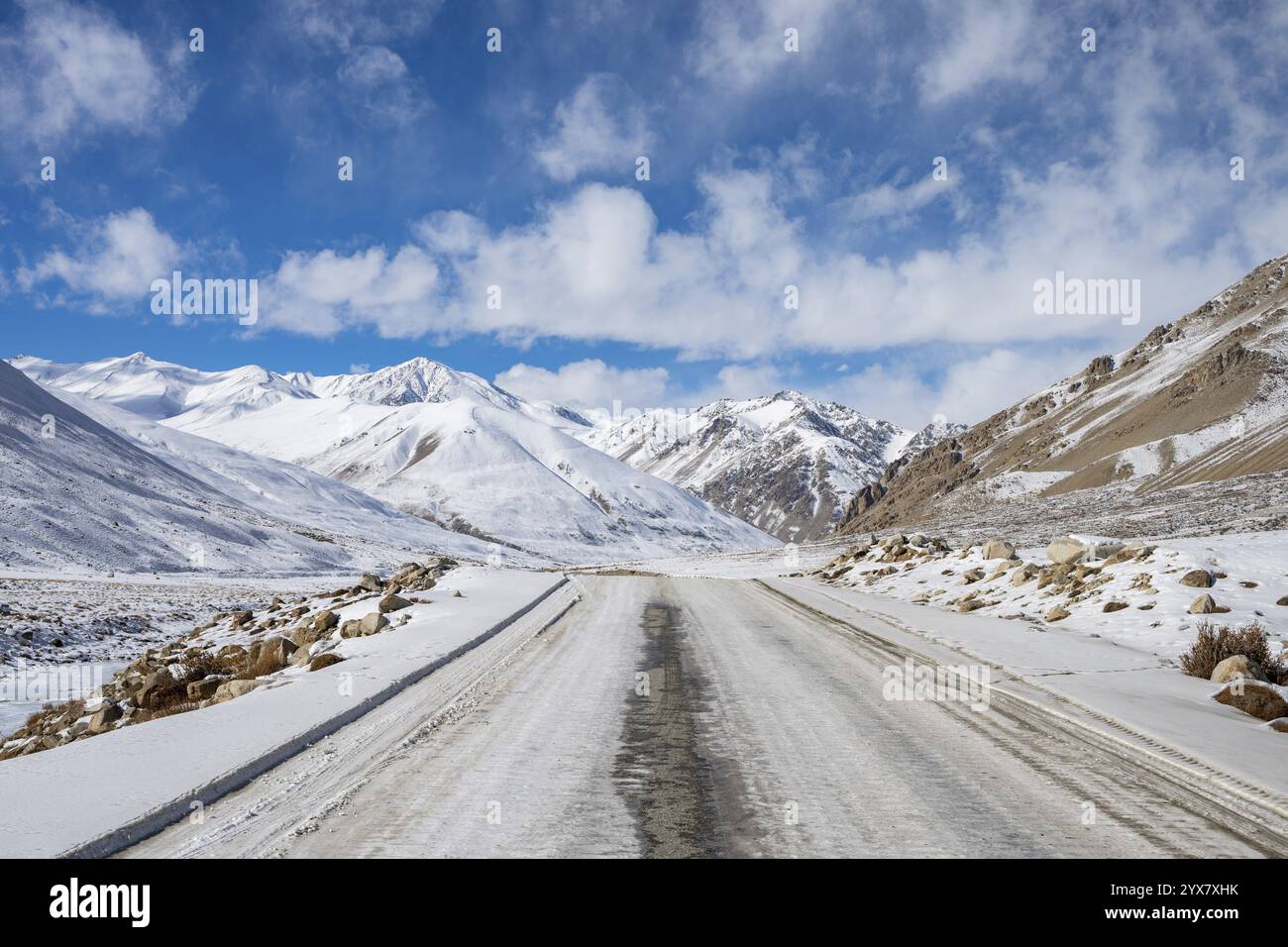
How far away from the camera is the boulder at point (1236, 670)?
9.01m

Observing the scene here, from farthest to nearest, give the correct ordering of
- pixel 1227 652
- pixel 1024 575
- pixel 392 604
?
pixel 1024 575, pixel 392 604, pixel 1227 652

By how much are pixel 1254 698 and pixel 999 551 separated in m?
13.4

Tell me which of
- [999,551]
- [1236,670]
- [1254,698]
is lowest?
[1254,698]

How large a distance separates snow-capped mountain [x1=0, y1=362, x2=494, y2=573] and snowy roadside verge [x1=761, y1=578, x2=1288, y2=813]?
48.5 meters

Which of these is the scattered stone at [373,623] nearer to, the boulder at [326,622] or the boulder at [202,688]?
the boulder at [326,622]

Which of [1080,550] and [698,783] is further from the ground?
[1080,550]

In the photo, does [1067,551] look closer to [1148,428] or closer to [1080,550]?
[1080,550]

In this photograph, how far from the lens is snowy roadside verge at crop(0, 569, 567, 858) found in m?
4.57

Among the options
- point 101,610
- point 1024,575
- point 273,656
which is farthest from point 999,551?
point 101,610

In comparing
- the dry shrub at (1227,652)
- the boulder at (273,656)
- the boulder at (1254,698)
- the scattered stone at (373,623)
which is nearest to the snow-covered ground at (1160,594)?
the dry shrub at (1227,652)

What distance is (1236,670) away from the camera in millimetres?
9086
